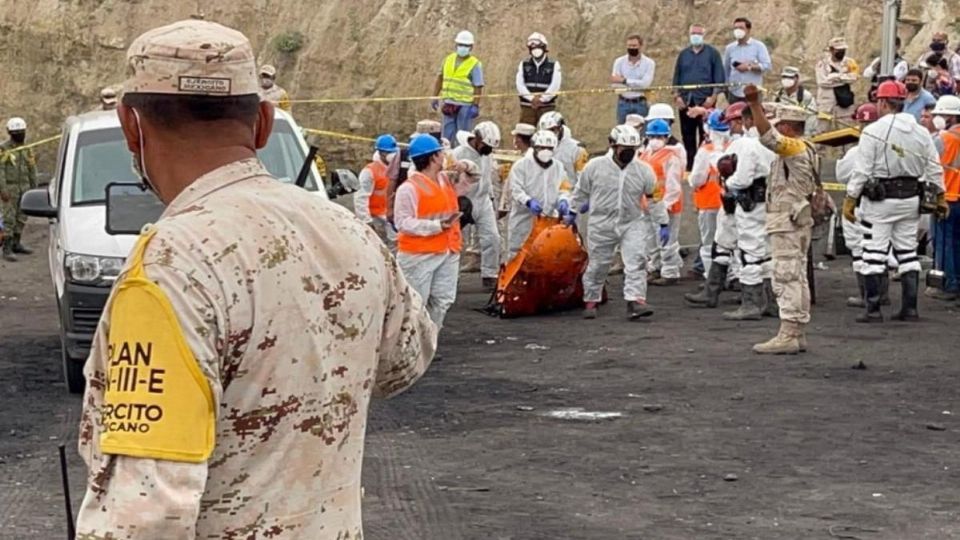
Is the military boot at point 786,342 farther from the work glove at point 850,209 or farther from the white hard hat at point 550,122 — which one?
the white hard hat at point 550,122

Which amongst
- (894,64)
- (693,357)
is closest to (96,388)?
(693,357)

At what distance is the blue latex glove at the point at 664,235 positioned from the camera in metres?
A: 18.3

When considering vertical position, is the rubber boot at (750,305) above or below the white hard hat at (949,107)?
below

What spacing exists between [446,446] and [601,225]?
20.3ft

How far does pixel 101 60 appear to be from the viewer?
31.4 m

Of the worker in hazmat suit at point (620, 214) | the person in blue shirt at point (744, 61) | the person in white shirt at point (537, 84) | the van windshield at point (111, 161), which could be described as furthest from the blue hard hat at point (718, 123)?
the van windshield at point (111, 161)

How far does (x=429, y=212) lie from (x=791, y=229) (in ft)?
9.58

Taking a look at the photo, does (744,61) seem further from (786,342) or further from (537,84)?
(786,342)

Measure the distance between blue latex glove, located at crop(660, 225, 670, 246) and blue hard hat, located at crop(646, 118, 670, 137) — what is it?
1.06 metres

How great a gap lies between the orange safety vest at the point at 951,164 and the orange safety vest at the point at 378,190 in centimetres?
608

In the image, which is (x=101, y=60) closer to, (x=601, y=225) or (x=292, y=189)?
(x=601, y=225)

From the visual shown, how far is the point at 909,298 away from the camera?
49.2ft

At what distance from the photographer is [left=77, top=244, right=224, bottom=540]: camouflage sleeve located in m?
2.62

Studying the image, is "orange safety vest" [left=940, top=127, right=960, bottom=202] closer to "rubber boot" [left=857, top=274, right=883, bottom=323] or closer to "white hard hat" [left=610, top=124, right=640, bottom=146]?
"rubber boot" [left=857, top=274, right=883, bottom=323]
